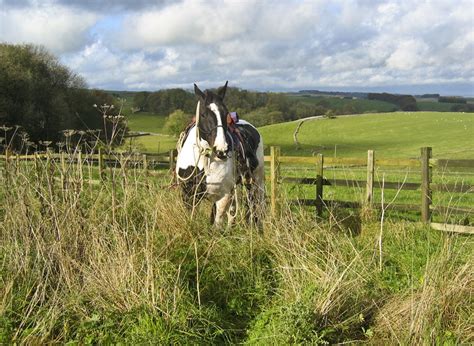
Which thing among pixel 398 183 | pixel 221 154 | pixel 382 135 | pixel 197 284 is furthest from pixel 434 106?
pixel 197 284

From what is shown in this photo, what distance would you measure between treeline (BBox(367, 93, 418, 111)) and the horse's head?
85.7 meters

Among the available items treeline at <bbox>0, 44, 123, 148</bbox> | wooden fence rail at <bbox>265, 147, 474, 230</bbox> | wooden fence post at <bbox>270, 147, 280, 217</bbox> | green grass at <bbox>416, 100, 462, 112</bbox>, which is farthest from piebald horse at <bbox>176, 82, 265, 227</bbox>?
green grass at <bbox>416, 100, 462, 112</bbox>

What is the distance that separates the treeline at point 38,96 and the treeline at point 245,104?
13426 millimetres

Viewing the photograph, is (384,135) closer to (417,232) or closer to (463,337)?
(417,232)

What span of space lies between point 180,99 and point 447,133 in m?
31.7

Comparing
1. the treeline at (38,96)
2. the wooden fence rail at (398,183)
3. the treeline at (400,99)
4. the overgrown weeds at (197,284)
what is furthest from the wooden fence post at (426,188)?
the treeline at (400,99)

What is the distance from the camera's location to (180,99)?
61.2 metres

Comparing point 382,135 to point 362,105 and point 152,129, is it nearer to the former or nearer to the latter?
point 152,129

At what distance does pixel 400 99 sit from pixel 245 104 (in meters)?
47.0

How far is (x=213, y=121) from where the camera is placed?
656 centimetres

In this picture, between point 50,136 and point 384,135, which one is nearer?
point 50,136

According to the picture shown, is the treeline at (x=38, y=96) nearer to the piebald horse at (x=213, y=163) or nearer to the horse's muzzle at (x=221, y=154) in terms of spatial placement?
the piebald horse at (x=213, y=163)

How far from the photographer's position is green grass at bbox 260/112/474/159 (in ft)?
141

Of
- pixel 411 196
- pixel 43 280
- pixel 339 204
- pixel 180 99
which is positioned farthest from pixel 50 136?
pixel 43 280
